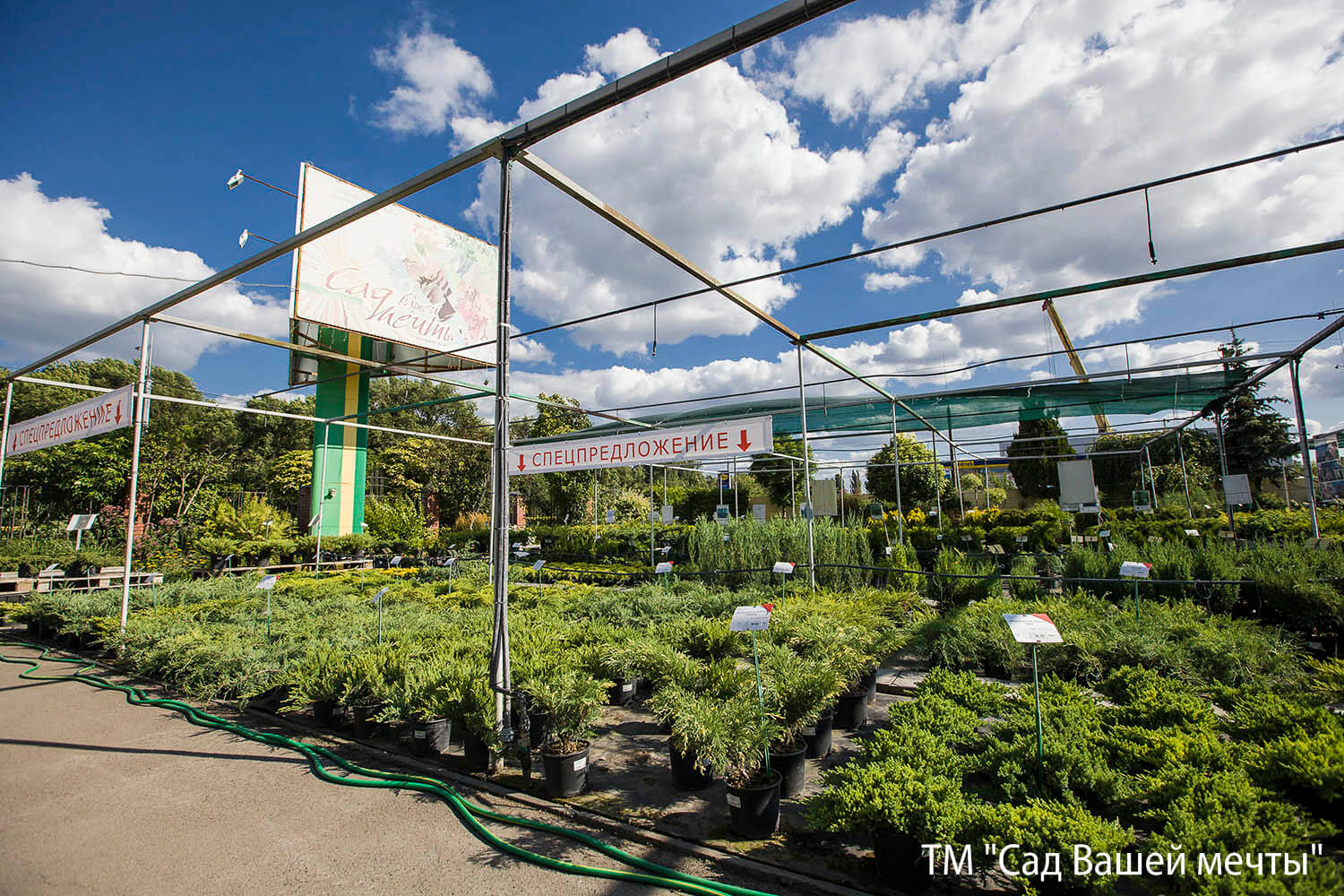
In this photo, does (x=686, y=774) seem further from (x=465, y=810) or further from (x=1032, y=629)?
(x=1032, y=629)

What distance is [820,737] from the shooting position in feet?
12.9

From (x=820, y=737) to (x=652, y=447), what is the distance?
3874mm

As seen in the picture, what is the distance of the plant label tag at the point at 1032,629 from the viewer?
9.91 feet

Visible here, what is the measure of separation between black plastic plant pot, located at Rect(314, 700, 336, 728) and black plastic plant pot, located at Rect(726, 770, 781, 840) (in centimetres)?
354

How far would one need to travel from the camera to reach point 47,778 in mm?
3744

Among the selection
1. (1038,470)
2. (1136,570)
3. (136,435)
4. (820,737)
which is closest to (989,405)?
(1136,570)

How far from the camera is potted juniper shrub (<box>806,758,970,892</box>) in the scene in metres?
2.37

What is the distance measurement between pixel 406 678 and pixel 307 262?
13.4m

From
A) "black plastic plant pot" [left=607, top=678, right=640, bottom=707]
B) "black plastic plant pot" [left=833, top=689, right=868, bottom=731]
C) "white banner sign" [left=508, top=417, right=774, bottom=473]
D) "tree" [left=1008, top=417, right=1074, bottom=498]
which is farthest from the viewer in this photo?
"tree" [left=1008, top=417, right=1074, bottom=498]

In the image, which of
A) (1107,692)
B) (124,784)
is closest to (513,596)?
(124,784)

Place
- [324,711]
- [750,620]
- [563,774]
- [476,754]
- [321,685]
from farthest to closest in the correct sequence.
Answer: [324,711] → [321,685] → [476,754] → [750,620] → [563,774]

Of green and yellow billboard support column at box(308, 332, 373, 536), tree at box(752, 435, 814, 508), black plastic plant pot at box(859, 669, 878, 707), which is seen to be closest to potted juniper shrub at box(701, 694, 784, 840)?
black plastic plant pot at box(859, 669, 878, 707)

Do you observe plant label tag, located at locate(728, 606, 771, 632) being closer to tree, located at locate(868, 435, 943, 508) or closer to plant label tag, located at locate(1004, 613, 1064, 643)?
plant label tag, located at locate(1004, 613, 1064, 643)

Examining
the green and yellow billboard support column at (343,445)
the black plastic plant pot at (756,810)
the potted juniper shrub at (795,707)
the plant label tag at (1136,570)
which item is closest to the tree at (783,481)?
the green and yellow billboard support column at (343,445)
